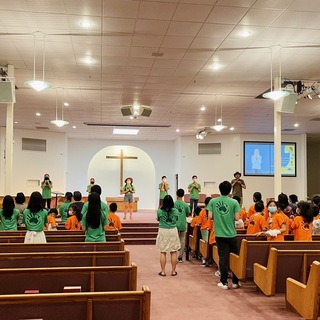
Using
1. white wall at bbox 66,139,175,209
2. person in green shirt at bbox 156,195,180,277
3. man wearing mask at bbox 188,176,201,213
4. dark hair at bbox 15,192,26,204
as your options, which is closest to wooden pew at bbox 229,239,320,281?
person in green shirt at bbox 156,195,180,277

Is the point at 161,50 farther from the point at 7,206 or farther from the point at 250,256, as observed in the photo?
the point at 250,256

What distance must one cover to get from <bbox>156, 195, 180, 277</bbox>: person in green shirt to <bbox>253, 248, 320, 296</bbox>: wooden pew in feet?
6.84

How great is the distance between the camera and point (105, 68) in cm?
827

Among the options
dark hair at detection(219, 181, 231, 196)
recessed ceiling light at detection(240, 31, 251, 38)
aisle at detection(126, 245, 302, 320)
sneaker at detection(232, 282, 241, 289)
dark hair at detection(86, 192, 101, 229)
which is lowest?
aisle at detection(126, 245, 302, 320)

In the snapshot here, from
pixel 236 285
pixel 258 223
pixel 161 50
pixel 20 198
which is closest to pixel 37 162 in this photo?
pixel 20 198

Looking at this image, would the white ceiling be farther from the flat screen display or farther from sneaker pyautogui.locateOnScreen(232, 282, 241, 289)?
the flat screen display

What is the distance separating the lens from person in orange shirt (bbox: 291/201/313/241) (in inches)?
200

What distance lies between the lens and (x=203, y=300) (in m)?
4.75

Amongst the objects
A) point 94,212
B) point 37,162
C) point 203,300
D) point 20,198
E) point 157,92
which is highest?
point 157,92

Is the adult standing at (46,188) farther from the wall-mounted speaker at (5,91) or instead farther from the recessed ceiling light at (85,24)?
the recessed ceiling light at (85,24)

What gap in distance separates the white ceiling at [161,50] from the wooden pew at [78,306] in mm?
4143

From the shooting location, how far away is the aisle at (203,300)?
13.7 ft

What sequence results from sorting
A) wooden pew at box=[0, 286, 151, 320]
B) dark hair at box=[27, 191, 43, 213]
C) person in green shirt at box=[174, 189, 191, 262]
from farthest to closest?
person in green shirt at box=[174, 189, 191, 262] < dark hair at box=[27, 191, 43, 213] < wooden pew at box=[0, 286, 151, 320]

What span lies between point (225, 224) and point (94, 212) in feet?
5.86
